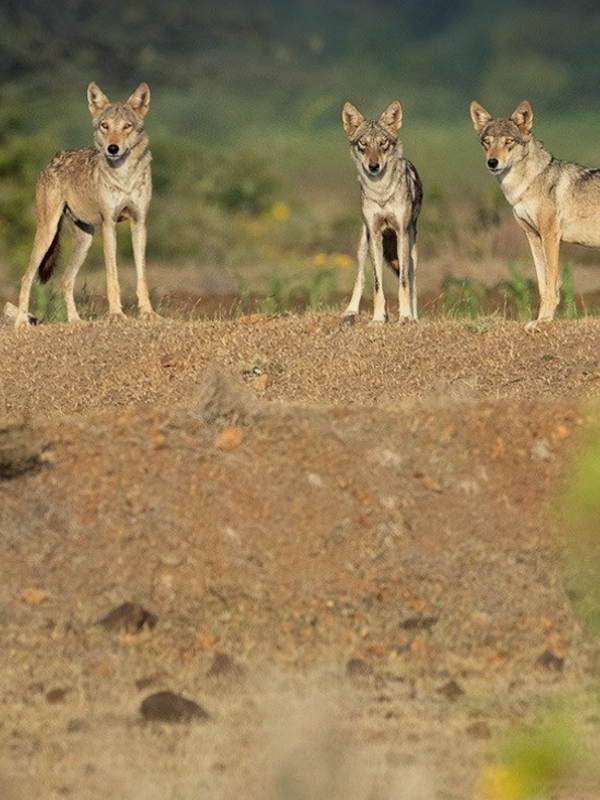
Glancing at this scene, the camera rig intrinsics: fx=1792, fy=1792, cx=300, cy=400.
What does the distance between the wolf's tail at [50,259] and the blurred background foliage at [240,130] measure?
4697 millimetres

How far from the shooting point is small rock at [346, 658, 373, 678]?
621 centimetres

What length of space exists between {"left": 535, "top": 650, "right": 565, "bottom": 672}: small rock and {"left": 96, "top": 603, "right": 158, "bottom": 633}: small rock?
57.6 inches

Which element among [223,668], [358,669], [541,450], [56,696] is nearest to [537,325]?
[541,450]

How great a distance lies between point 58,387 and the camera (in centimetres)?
1043

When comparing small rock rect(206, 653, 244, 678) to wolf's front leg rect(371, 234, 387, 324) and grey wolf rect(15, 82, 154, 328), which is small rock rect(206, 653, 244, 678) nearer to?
wolf's front leg rect(371, 234, 387, 324)

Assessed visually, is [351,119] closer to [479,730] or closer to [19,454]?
[19,454]

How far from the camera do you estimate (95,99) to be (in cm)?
1284

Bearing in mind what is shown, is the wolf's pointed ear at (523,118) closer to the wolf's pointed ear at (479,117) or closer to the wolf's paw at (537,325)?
the wolf's pointed ear at (479,117)

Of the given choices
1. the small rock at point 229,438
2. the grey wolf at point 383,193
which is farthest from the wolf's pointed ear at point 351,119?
the small rock at point 229,438

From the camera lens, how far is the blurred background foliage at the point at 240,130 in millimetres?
22906

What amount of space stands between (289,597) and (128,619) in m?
0.65

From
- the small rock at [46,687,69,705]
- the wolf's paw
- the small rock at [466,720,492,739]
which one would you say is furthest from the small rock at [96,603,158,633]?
the wolf's paw

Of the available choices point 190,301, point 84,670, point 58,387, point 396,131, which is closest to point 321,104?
point 190,301

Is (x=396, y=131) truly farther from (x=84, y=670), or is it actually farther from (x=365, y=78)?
(x=365, y=78)
